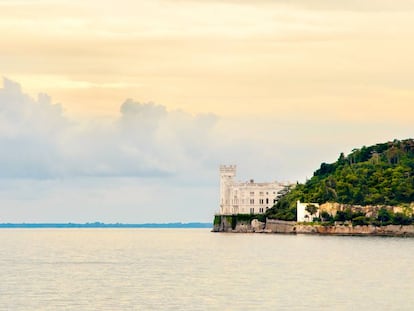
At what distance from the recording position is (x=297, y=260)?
142875 millimetres

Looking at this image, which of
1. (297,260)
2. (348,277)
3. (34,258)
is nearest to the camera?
(348,277)

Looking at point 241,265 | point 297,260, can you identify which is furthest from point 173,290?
point 297,260

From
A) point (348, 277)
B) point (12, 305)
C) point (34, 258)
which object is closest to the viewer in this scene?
point (12, 305)

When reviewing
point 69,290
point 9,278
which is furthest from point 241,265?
point 69,290

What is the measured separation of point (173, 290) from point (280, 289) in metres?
8.88

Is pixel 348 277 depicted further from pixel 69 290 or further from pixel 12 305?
pixel 12 305

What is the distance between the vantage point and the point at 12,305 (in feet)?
288

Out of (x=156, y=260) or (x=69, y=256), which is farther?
(x=69, y=256)

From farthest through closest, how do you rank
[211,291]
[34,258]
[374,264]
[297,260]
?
[34,258] → [297,260] → [374,264] → [211,291]

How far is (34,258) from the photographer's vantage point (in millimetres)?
158875

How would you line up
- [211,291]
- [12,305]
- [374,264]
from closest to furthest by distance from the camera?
[12,305] < [211,291] < [374,264]

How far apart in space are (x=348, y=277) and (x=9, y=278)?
32253 millimetres

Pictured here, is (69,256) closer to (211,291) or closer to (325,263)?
(325,263)

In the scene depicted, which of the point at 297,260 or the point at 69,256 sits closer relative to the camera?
the point at 297,260
